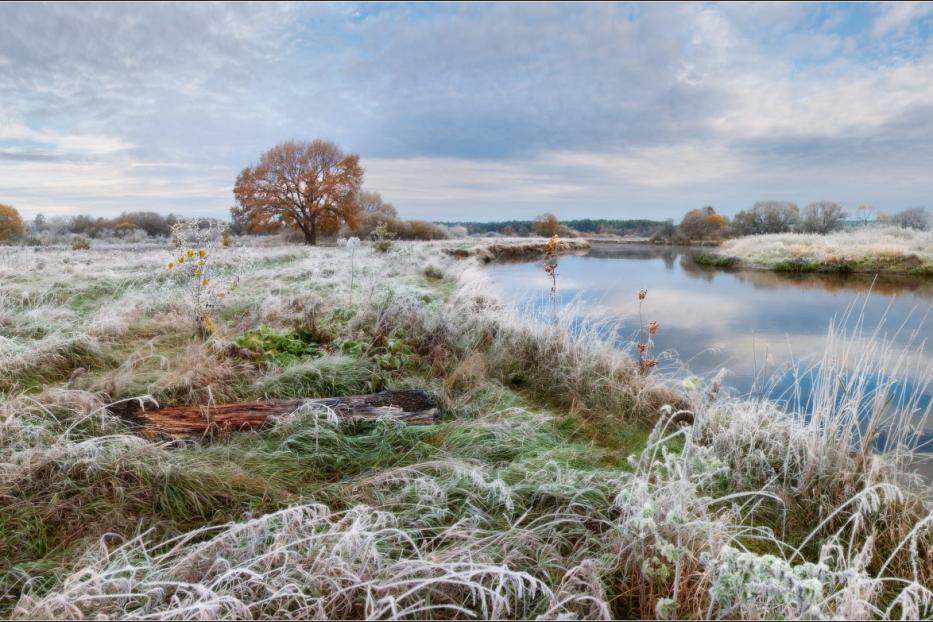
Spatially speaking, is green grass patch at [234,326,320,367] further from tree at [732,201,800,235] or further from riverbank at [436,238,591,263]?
tree at [732,201,800,235]

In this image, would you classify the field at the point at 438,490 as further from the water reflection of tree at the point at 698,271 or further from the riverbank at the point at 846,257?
the riverbank at the point at 846,257

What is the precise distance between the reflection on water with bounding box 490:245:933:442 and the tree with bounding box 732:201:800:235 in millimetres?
17968

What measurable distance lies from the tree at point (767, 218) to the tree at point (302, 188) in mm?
23520

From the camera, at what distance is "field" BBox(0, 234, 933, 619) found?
5.68ft

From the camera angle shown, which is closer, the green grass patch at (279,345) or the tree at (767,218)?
the green grass patch at (279,345)

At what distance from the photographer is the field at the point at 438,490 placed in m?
1.73

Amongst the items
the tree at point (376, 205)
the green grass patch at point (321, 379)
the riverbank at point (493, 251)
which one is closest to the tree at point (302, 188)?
the riverbank at point (493, 251)

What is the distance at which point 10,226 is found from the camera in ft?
70.1

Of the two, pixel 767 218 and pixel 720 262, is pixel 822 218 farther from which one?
pixel 720 262

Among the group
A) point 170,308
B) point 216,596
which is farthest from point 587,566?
point 170,308

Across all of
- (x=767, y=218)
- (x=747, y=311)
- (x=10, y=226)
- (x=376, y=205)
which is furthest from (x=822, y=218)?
(x=10, y=226)

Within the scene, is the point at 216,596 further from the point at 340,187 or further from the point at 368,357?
the point at 340,187

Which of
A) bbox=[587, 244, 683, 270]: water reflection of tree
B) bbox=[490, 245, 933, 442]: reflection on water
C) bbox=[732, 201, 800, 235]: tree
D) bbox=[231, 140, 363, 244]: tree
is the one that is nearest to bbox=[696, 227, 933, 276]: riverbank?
bbox=[490, 245, 933, 442]: reflection on water

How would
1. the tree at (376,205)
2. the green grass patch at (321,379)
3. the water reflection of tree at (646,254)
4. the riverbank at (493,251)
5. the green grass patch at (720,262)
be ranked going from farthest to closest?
1. the tree at (376,205)
2. the riverbank at (493,251)
3. the water reflection of tree at (646,254)
4. the green grass patch at (720,262)
5. the green grass patch at (321,379)
